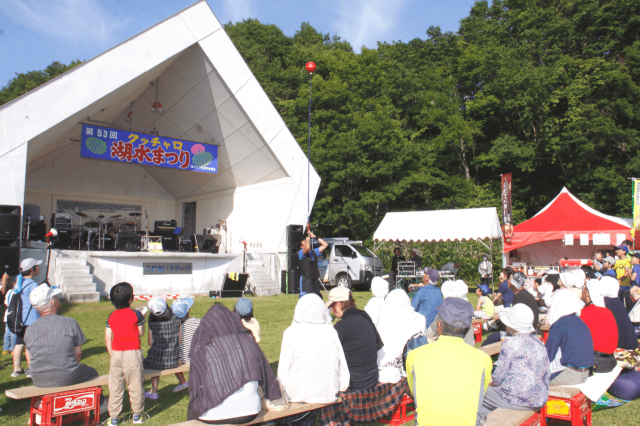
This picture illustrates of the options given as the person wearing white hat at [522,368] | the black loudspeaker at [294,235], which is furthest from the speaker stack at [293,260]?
the person wearing white hat at [522,368]

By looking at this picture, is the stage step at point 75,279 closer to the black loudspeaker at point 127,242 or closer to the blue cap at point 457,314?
the black loudspeaker at point 127,242

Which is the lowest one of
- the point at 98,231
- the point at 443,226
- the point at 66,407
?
the point at 66,407

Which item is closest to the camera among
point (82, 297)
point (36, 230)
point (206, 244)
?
point (82, 297)

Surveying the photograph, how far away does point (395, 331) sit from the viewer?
13.5ft

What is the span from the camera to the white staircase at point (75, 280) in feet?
34.0

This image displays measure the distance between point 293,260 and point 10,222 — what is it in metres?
7.53

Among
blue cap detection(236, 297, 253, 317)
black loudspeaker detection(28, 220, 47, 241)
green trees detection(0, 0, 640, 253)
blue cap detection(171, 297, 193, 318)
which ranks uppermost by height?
green trees detection(0, 0, 640, 253)

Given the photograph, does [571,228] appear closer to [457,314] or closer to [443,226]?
[443,226]

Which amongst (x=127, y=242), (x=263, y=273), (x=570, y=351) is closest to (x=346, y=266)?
(x=263, y=273)

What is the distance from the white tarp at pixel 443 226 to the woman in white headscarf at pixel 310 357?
10292 millimetres

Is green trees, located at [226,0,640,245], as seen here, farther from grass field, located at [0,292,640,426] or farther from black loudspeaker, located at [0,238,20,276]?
black loudspeaker, located at [0,238,20,276]

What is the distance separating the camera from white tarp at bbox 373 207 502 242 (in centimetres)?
1270

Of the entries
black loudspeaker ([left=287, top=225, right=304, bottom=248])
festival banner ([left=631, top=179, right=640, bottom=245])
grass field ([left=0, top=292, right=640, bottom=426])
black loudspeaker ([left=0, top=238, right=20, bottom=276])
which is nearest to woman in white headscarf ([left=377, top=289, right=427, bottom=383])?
grass field ([left=0, top=292, right=640, bottom=426])

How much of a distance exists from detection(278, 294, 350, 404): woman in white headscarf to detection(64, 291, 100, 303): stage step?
900 centimetres
